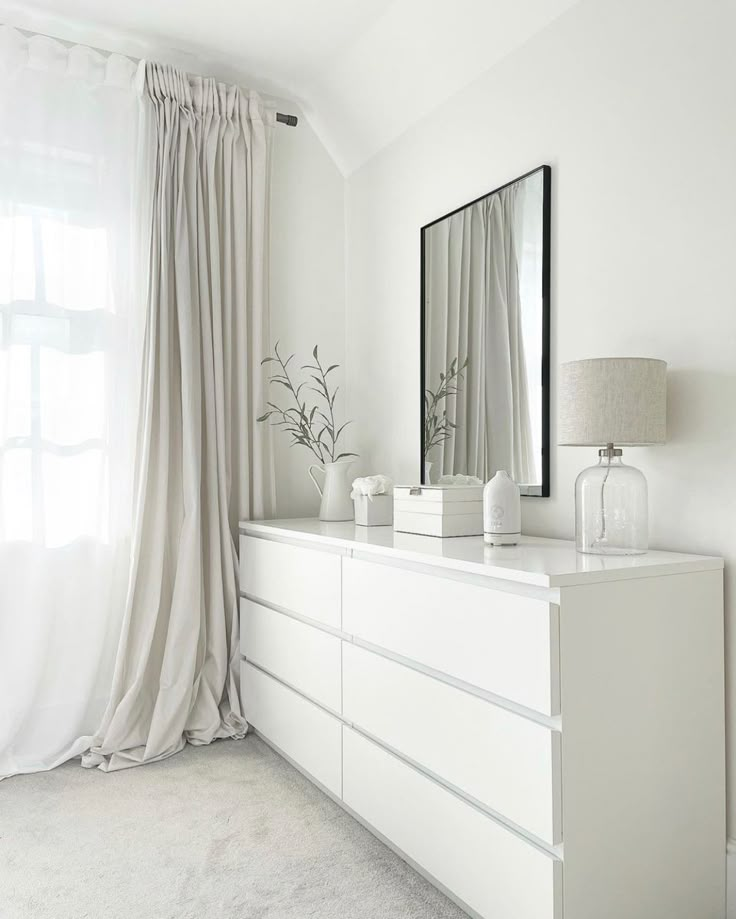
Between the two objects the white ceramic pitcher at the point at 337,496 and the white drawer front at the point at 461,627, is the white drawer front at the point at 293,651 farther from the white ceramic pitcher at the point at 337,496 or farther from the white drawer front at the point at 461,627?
the white ceramic pitcher at the point at 337,496

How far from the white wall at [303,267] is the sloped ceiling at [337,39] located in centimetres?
25

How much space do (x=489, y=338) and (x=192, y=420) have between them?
1.16 m

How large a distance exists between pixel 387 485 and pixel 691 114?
1416mm

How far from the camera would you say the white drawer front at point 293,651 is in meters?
→ 2.27

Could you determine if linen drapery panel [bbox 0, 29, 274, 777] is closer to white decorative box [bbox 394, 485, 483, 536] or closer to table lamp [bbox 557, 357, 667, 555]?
white decorative box [bbox 394, 485, 483, 536]

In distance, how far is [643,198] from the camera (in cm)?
193

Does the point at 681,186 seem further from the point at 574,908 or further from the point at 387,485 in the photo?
the point at 574,908

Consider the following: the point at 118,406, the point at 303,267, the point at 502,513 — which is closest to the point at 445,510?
the point at 502,513

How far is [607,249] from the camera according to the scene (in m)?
2.03

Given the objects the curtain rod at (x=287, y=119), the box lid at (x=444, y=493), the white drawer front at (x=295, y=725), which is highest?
the curtain rod at (x=287, y=119)

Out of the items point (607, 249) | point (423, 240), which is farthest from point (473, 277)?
point (607, 249)

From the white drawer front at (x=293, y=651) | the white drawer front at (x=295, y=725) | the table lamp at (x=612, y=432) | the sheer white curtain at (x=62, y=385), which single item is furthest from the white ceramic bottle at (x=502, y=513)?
the sheer white curtain at (x=62, y=385)

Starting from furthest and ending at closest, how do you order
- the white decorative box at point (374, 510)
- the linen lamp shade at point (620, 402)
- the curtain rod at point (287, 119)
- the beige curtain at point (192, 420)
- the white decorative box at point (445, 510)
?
the curtain rod at point (287, 119) < the beige curtain at point (192, 420) < the white decorative box at point (374, 510) < the white decorative box at point (445, 510) < the linen lamp shade at point (620, 402)

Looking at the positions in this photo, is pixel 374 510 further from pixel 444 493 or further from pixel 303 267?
pixel 303 267
